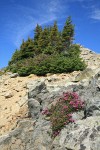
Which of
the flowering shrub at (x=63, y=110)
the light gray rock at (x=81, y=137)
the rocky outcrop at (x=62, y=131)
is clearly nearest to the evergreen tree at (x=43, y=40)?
the rocky outcrop at (x=62, y=131)

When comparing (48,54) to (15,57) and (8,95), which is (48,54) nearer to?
(15,57)

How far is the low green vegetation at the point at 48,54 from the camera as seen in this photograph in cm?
3575

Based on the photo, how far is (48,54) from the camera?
147 feet

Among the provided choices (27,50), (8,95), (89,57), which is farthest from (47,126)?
(27,50)

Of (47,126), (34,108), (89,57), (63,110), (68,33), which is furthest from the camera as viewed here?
(68,33)

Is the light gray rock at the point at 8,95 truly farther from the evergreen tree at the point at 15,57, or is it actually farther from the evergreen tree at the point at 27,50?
the evergreen tree at the point at 15,57

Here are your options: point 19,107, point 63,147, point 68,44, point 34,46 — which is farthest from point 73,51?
point 63,147

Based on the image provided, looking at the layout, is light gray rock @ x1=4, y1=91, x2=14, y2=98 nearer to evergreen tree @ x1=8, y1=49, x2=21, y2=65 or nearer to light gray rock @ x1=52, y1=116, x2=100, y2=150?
light gray rock @ x1=52, y1=116, x2=100, y2=150

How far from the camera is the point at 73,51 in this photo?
151 feet

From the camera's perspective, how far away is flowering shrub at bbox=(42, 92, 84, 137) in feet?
54.7

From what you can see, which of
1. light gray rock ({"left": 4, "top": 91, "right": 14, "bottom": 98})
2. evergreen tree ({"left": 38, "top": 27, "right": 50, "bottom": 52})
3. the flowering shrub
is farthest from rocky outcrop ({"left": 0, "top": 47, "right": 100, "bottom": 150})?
evergreen tree ({"left": 38, "top": 27, "right": 50, "bottom": 52})

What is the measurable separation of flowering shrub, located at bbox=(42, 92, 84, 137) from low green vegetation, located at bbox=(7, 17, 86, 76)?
53.0 feet

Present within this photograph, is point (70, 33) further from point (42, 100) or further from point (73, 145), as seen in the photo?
point (73, 145)

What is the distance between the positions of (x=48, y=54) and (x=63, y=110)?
2749cm
